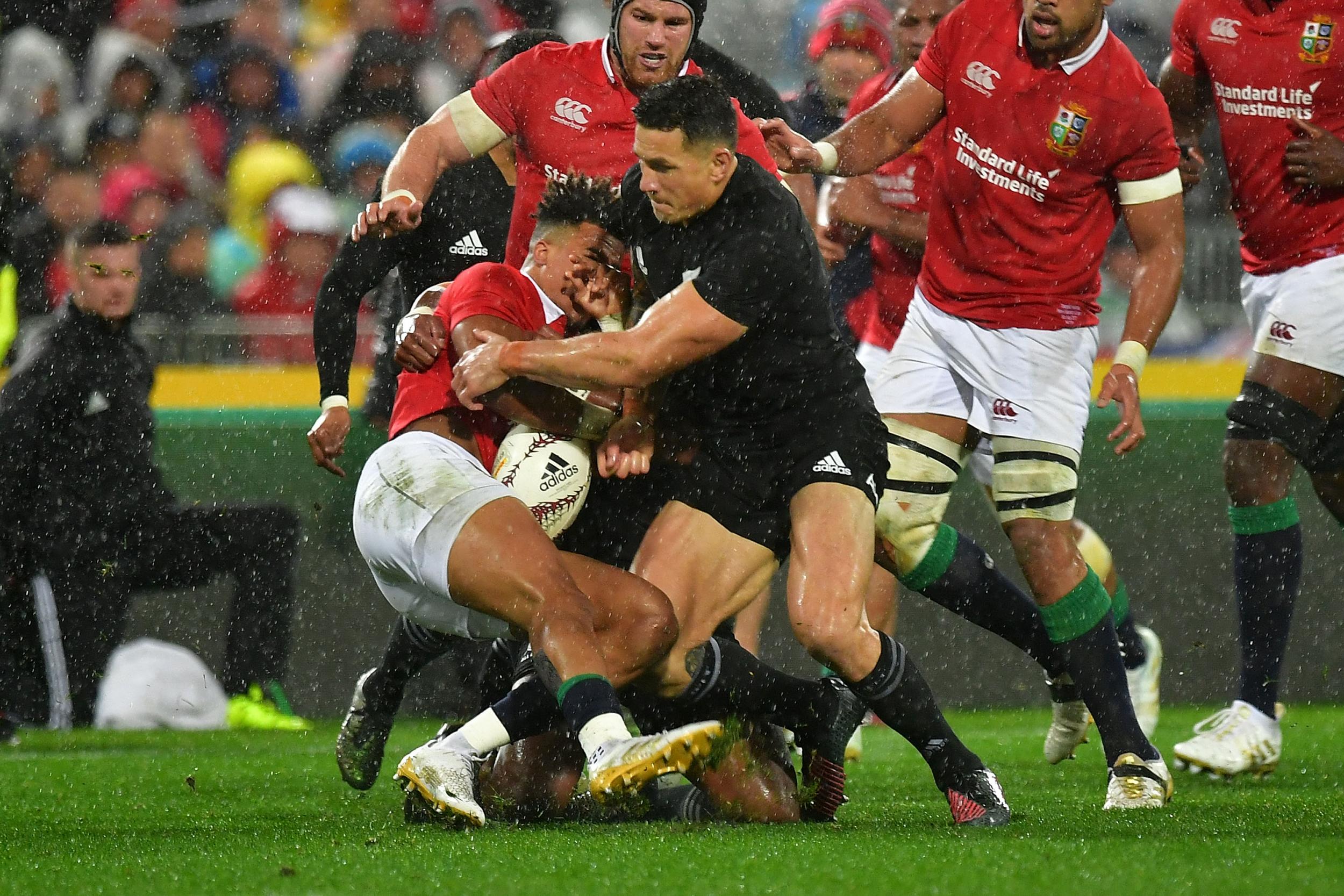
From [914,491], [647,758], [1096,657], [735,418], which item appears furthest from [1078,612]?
[647,758]

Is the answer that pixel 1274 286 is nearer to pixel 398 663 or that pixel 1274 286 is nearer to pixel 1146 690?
pixel 1146 690

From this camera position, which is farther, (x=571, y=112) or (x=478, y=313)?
(x=571, y=112)

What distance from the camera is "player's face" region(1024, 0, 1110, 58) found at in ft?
16.0

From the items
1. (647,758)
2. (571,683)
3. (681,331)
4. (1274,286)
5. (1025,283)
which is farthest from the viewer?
(1274,286)

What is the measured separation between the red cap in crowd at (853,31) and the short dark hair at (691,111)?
329 cm

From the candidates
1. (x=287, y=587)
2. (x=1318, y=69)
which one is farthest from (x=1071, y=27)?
(x=287, y=587)

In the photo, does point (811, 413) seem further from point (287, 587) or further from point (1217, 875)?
point (287, 587)

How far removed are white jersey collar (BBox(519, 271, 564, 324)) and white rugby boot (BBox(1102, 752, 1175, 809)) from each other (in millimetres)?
1891

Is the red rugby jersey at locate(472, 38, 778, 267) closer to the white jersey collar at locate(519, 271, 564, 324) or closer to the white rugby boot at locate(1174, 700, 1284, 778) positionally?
the white jersey collar at locate(519, 271, 564, 324)

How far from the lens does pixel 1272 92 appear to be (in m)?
5.57

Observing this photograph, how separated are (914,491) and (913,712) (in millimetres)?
899

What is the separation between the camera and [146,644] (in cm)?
725

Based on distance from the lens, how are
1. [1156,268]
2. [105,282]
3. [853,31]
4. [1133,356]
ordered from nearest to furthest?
1. [1133,356]
2. [1156,268]
3. [105,282]
4. [853,31]

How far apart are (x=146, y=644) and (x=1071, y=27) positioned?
4.43 metres
